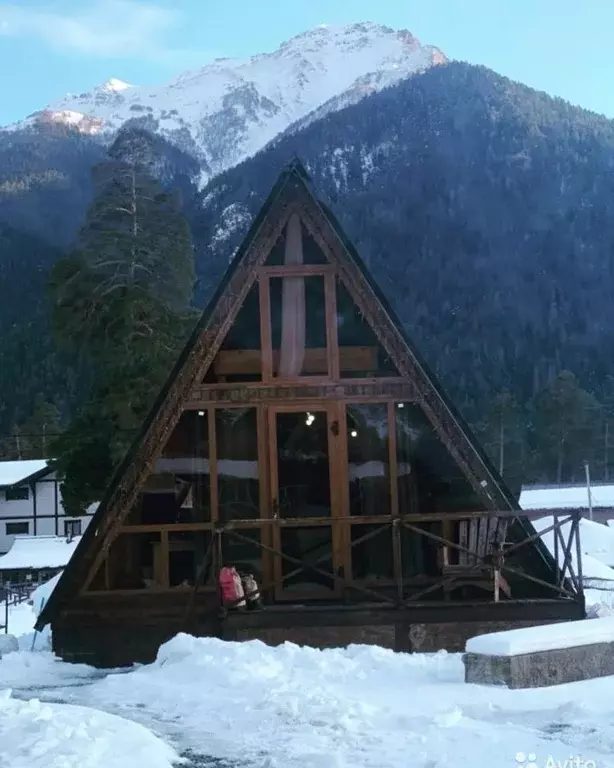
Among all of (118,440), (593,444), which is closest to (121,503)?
(118,440)

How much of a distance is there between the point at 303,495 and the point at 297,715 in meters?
5.27

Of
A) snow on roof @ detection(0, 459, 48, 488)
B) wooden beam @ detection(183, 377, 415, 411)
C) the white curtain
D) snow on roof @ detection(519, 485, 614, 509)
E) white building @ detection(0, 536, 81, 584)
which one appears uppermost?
the white curtain

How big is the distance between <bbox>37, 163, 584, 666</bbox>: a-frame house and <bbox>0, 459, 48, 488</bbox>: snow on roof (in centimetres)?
4244

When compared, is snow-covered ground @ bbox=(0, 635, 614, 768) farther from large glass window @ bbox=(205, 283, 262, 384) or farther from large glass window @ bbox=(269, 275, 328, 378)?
large glass window @ bbox=(269, 275, 328, 378)

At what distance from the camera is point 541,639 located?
8.05 metres

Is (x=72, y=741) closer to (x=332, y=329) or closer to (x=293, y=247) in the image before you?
(x=332, y=329)

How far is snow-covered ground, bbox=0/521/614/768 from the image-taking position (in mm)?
6051

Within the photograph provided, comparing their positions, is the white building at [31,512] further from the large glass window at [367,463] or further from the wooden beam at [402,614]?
the wooden beam at [402,614]

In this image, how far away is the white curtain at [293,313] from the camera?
12.3 metres

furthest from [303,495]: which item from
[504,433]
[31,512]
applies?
[504,433]

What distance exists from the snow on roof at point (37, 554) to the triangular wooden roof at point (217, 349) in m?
34.5

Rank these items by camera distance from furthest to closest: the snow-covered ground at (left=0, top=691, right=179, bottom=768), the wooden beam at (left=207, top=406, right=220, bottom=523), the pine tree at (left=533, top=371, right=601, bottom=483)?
the pine tree at (left=533, top=371, right=601, bottom=483) < the wooden beam at (left=207, top=406, right=220, bottom=523) < the snow-covered ground at (left=0, top=691, right=179, bottom=768)

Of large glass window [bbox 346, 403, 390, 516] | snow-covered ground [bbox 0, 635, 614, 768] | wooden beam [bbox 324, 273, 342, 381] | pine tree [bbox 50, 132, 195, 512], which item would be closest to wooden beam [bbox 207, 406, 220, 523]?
wooden beam [bbox 324, 273, 342, 381]

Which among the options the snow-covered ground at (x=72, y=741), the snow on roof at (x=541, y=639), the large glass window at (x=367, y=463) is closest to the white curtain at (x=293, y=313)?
the large glass window at (x=367, y=463)
